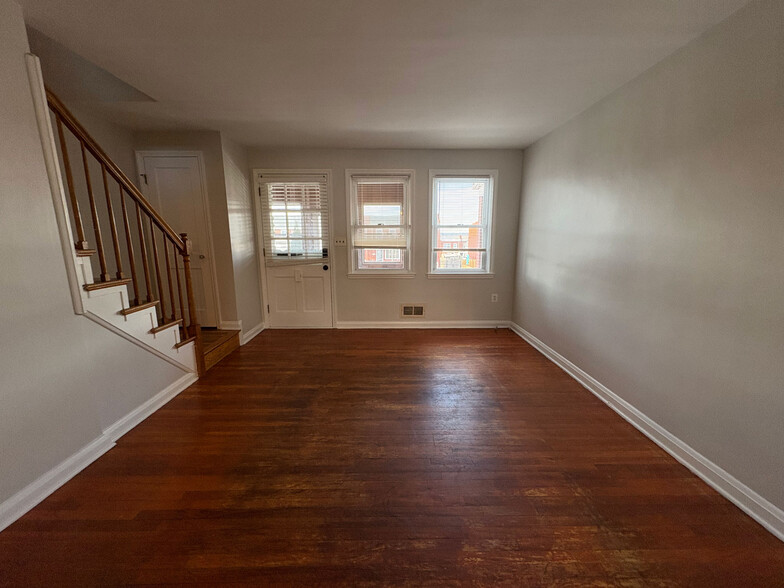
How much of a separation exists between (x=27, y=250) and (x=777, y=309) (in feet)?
11.9

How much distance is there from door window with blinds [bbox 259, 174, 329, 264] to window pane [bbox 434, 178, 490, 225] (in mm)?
1607

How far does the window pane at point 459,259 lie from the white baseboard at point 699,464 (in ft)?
6.77

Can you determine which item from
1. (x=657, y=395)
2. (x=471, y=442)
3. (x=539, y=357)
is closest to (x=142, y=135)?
(x=471, y=442)

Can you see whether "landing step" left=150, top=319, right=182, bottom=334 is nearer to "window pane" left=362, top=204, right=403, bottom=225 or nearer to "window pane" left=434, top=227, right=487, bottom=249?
"window pane" left=362, top=204, right=403, bottom=225

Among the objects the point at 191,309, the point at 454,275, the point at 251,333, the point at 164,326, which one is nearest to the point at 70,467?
the point at 164,326

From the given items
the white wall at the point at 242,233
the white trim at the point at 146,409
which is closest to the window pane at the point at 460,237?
the white wall at the point at 242,233

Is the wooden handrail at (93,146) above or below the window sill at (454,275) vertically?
above

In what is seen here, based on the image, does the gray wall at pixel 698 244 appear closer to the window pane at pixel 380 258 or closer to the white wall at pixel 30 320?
the window pane at pixel 380 258

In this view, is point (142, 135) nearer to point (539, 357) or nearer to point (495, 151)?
point (495, 151)

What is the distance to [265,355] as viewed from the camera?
344 cm

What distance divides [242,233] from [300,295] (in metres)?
1.12

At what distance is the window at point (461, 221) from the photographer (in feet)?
13.6

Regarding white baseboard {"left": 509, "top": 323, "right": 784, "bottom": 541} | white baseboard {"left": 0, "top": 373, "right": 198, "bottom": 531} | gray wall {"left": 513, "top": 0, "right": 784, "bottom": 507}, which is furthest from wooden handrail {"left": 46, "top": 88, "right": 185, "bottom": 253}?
white baseboard {"left": 509, "top": 323, "right": 784, "bottom": 541}

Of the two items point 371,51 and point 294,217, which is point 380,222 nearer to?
point 294,217
